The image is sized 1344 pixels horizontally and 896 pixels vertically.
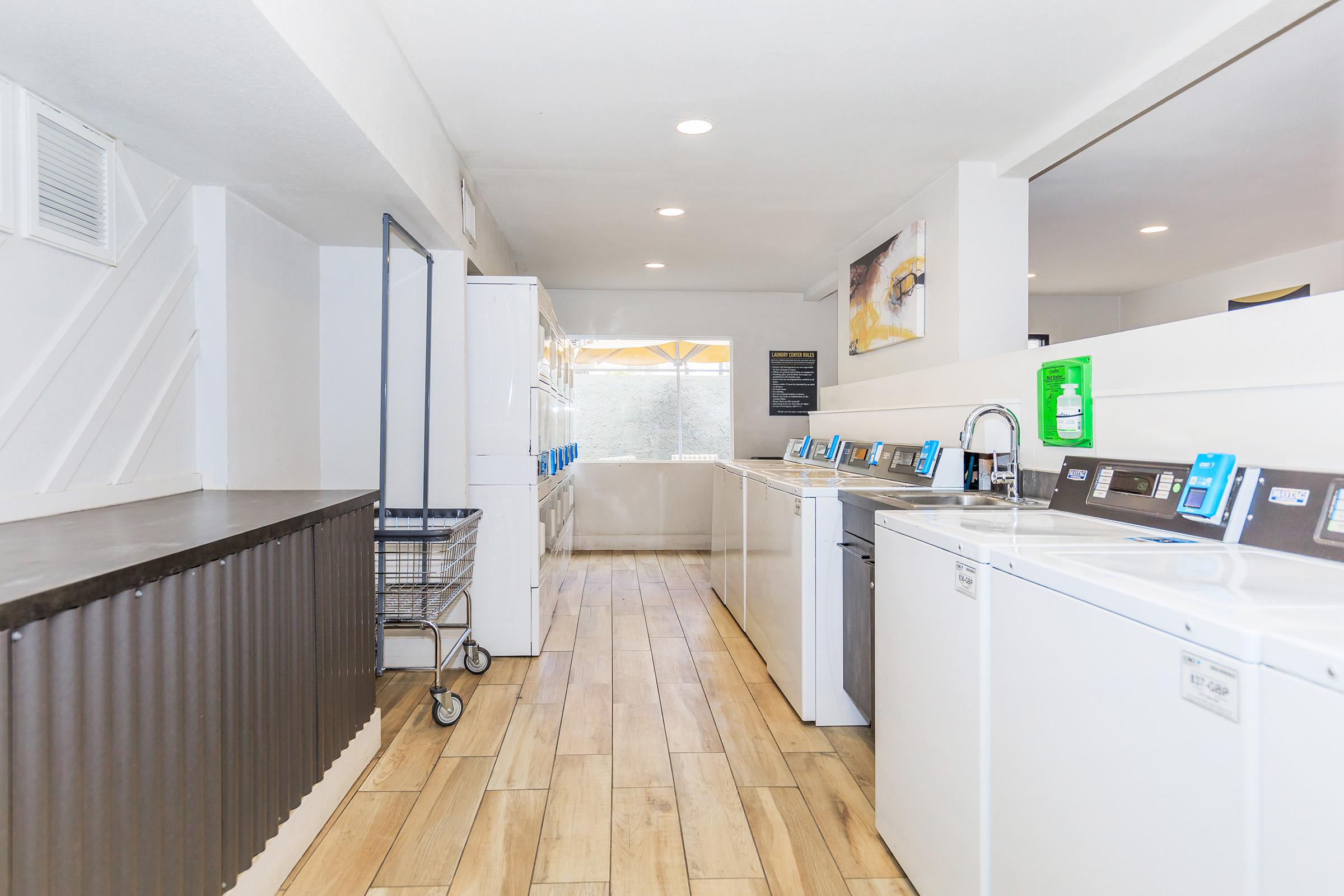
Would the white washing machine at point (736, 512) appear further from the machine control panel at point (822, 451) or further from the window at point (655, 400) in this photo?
the window at point (655, 400)

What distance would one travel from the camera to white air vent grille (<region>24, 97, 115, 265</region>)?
178 cm

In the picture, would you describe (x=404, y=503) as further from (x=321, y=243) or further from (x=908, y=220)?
(x=908, y=220)

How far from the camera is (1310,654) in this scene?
2.56ft

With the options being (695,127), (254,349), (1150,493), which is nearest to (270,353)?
(254,349)

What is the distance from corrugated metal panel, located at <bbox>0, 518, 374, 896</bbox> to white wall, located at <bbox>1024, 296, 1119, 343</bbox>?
6.98 m

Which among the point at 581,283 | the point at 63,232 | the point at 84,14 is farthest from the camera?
the point at 581,283

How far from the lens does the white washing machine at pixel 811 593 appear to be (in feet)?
9.20

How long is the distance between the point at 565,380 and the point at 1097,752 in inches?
185

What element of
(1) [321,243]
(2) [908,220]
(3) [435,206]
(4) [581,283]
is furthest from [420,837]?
(4) [581,283]

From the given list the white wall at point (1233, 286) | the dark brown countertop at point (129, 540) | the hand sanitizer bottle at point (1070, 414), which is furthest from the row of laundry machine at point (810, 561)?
the white wall at point (1233, 286)

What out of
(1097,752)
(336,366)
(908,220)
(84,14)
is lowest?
(1097,752)

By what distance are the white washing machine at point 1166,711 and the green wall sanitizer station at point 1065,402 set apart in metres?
0.75

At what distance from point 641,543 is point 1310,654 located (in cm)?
623

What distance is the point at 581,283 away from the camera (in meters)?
6.58
